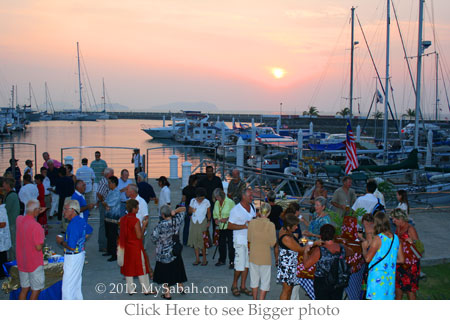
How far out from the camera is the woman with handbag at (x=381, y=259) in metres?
5.27

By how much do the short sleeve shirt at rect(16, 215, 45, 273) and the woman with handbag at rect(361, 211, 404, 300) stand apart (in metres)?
4.43

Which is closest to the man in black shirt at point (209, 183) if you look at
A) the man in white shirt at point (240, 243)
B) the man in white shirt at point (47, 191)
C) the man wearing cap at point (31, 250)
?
the man in white shirt at point (240, 243)

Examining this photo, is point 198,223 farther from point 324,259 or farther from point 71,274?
point 324,259

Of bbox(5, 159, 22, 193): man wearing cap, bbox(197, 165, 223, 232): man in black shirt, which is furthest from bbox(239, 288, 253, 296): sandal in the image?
bbox(5, 159, 22, 193): man wearing cap

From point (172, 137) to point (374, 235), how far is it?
6982 cm

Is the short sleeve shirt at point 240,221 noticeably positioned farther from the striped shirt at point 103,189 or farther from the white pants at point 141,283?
the striped shirt at point 103,189

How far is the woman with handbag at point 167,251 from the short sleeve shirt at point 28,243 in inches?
63.5

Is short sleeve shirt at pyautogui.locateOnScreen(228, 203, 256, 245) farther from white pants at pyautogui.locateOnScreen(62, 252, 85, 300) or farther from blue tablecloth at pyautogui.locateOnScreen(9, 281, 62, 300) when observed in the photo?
blue tablecloth at pyautogui.locateOnScreen(9, 281, 62, 300)

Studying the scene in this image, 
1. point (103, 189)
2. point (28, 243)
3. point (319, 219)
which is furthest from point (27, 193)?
point (319, 219)

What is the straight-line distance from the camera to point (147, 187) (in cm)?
861

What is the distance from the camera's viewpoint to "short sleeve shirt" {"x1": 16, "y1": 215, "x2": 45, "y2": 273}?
5.51m

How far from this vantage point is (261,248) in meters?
5.94

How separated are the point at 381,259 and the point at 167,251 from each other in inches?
121

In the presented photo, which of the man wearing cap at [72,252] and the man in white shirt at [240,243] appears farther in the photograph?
the man in white shirt at [240,243]
